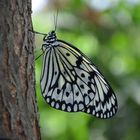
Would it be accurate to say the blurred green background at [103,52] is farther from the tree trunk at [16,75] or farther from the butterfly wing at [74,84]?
the tree trunk at [16,75]

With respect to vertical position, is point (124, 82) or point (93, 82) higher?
point (124, 82)

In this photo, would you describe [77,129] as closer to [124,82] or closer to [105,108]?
[124,82]

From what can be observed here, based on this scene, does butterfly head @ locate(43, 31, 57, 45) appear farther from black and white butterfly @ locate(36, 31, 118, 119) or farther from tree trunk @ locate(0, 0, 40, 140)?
tree trunk @ locate(0, 0, 40, 140)

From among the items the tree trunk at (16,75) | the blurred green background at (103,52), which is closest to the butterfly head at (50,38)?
A: the tree trunk at (16,75)

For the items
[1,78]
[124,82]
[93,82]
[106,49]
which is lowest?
[1,78]

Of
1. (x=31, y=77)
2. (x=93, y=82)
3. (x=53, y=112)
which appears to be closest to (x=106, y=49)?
(x=53, y=112)

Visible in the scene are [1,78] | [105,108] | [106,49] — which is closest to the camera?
[1,78]

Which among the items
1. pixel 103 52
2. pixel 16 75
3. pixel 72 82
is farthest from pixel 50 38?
pixel 103 52
